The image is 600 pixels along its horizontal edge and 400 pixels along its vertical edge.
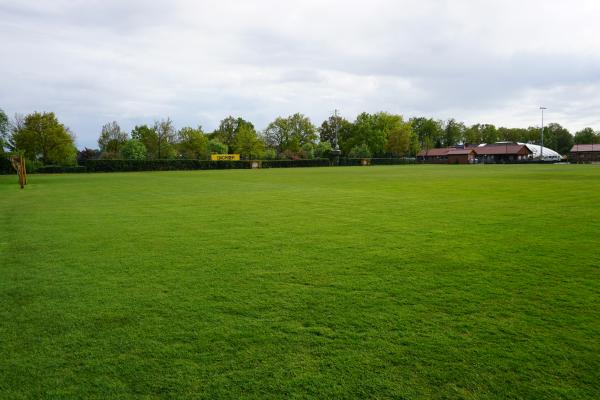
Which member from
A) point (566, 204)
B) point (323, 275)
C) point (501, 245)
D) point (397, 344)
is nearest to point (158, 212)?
point (323, 275)

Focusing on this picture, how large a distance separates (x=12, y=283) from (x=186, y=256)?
2415 mm

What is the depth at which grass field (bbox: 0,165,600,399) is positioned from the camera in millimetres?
3129

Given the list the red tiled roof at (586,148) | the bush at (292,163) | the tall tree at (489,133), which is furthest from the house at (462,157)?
the tall tree at (489,133)

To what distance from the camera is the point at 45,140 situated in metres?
57.2

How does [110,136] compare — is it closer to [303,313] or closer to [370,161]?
[370,161]

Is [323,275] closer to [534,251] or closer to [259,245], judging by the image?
[259,245]

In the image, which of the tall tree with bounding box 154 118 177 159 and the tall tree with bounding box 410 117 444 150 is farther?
the tall tree with bounding box 410 117 444 150

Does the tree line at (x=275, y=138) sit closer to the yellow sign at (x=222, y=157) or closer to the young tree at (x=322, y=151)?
the young tree at (x=322, y=151)

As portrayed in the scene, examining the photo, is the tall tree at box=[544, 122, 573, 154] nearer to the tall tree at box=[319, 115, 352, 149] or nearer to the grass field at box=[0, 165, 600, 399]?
the tall tree at box=[319, 115, 352, 149]

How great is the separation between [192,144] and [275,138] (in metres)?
29.8

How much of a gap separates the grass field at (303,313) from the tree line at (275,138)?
44.8 metres

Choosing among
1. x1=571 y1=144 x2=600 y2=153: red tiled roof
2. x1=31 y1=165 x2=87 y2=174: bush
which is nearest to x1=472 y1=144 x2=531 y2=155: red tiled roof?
x1=571 y1=144 x2=600 y2=153: red tiled roof

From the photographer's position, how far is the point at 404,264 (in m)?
6.25

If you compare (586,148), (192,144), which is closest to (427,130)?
(586,148)
